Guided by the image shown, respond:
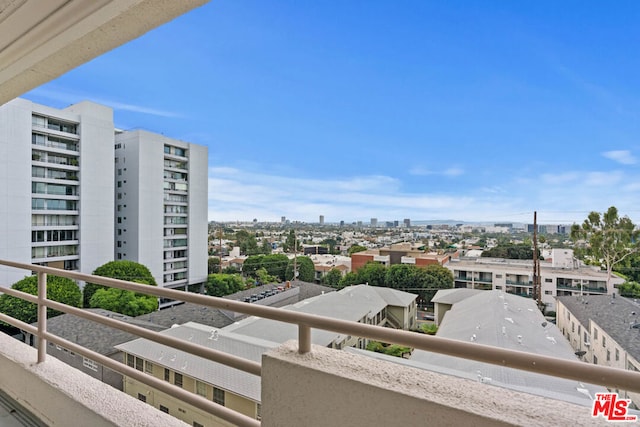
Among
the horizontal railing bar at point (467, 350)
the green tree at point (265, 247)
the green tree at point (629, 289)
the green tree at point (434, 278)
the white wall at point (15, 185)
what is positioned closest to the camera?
the horizontal railing bar at point (467, 350)

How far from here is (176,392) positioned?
76cm

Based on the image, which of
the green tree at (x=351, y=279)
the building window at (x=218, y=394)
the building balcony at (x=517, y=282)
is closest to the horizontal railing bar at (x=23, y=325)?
the building window at (x=218, y=394)

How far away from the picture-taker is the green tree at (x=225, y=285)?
1708 cm

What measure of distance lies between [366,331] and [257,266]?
1875 centimetres

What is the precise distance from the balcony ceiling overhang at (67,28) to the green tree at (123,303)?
36.0 ft

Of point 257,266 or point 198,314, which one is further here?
point 257,266

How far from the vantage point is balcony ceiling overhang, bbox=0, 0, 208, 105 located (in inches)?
30.4

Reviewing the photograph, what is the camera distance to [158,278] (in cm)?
1830

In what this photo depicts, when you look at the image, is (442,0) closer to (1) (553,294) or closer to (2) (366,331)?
(1) (553,294)

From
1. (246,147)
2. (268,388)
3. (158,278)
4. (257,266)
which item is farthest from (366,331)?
(246,147)

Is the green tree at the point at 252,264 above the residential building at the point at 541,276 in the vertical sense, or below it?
below

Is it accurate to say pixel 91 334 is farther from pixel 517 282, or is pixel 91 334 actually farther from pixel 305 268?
pixel 517 282

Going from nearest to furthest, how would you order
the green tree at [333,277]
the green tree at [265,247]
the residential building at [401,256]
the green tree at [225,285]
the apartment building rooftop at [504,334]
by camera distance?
the apartment building rooftop at [504,334] → the residential building at [401,256] → the green tree at [333,277] → the green tree at [265,247] → the green tree at [225,285]

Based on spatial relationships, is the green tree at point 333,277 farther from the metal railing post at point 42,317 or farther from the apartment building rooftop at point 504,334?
the metal railing post at point 42,317
